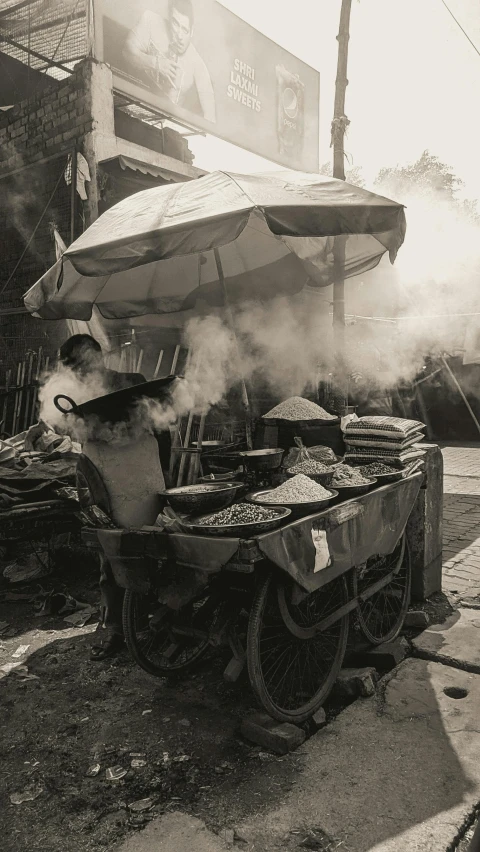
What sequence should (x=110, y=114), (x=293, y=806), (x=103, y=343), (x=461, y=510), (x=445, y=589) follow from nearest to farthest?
(x=293, y=806), (x=445, y=589), (x=461, y=510), (x=103, y=343), (x=110, y=114)

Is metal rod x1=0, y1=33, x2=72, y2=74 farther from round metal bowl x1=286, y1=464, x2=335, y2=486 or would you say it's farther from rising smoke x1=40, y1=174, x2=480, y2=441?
round metal bowl x1=286, y1=464, x2=335, y2=486

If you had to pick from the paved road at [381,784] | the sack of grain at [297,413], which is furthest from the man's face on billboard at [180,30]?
the paved road at [381,784]

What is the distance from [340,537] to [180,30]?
12.7 meters

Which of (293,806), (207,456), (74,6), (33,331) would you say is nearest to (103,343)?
(33,331)

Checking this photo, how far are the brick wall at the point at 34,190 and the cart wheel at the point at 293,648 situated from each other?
24.7 ft

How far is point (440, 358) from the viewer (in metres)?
15.1

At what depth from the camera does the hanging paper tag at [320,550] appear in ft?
10.6

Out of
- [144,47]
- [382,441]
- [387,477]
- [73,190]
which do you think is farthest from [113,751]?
[144,47]

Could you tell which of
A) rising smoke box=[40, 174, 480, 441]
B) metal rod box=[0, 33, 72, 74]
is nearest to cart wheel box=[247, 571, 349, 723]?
rising smoke box=[40, 174, 480, 441]

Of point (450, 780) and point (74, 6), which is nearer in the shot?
point (450, 780)

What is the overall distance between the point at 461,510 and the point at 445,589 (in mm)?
3151

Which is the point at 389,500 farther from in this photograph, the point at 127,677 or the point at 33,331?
the point at 33,331

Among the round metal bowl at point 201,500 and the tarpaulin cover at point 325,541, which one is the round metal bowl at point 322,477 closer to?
the tarpaulin cover at point 325,541

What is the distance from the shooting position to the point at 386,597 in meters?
4.46
